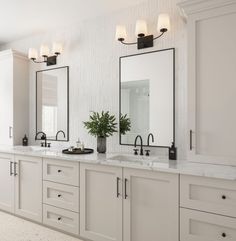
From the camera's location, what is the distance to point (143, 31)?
2.53 meters

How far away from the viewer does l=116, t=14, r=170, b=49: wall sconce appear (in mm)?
2404

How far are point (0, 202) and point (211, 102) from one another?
289cm

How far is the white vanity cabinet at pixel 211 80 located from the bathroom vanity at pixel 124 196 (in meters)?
0.18

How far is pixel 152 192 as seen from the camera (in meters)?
1.98

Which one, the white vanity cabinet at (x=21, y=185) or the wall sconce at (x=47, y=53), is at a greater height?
the wall sconce at (x=47, y=53)

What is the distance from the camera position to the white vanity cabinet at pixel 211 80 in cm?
190

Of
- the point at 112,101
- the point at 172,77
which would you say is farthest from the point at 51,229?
the point at 172,77

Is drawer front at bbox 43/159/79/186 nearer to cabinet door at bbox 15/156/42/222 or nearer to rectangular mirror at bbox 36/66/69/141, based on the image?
cabinet door at bbox 15/156/42/222

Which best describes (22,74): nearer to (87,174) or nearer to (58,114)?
(58,114)

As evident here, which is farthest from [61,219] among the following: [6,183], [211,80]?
[211,80]

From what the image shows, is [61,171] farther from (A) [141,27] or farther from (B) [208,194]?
(A) [141,27]

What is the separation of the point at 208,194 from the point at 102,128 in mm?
1348

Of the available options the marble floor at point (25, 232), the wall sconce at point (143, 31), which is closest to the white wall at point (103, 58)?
the wall sconce at point (143, 31)

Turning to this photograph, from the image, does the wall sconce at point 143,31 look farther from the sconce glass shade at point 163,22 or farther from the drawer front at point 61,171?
the drawer front at point 61,171
